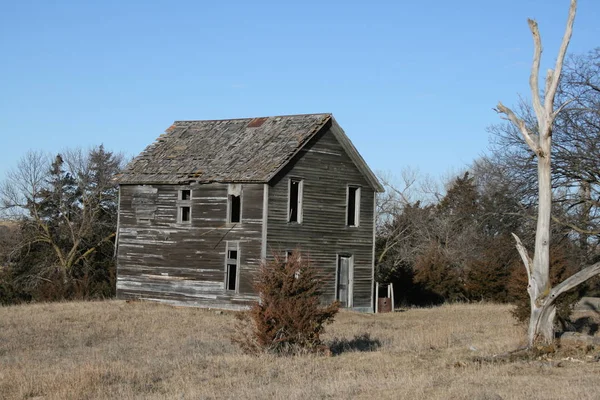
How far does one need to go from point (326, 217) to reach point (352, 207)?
1898 mm

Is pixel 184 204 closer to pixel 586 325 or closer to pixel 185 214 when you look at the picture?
pixel 185 214

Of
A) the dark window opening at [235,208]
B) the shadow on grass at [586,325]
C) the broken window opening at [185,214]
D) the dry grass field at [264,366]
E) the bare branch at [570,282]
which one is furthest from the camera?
the broken window opening at [185,214]

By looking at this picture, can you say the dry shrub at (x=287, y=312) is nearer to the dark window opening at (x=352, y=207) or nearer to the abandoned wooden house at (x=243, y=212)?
the abandoned wooden house at (x=243, y=212)

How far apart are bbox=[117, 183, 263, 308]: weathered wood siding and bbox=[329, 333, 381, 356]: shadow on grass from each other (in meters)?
8.73

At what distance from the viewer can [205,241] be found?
1155 inches

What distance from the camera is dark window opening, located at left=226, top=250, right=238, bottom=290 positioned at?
2861 cm

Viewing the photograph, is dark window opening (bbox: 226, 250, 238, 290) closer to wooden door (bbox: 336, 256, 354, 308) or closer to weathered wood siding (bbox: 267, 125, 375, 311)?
weathered wood siding (bbox: 267, 125, 375, 311)

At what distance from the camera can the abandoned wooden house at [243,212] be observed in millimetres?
28203

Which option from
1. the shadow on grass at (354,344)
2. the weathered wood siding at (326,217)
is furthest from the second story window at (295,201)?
the shadow on grass at (354,344)

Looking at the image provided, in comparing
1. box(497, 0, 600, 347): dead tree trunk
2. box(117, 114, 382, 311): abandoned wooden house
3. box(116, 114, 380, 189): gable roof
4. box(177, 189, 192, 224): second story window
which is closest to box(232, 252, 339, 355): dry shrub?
box(497, 0, 600, 347): dead tree trunk

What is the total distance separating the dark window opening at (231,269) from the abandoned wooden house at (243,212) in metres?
0.04

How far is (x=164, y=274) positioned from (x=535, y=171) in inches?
555

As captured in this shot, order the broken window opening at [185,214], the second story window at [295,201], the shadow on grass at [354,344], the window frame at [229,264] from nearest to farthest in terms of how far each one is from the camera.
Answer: the shadow on grass at [354,344], the window frame at [229,264], the second story window at [295,201], the broken window opening at [185,214]

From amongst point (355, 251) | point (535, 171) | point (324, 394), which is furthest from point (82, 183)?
point (324, 394)
